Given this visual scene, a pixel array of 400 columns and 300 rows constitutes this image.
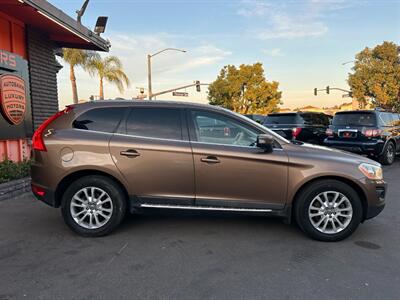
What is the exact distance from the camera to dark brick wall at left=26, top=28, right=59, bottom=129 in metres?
8.58

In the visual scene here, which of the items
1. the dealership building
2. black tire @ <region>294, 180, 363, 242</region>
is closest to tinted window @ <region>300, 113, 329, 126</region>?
the dealership building

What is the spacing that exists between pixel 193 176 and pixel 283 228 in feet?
4.86

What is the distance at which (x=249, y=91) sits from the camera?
44.7 metres

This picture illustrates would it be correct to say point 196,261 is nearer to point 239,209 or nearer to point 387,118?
point 239,209

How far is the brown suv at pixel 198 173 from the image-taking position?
13.7 feet

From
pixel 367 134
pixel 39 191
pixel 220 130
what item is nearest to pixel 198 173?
pixel 220 130

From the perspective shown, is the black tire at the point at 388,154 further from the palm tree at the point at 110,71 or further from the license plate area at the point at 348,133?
the palm tree at the point at 110,71

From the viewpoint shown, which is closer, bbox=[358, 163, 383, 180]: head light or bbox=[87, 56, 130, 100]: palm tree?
bbox=[358, 163, 383, 180]: head light

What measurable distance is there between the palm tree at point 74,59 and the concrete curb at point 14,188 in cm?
1799

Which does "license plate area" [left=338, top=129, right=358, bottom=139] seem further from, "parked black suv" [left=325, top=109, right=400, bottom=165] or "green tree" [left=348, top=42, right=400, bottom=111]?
"green tree" [left=348, top=42, right=400, bottom=111]

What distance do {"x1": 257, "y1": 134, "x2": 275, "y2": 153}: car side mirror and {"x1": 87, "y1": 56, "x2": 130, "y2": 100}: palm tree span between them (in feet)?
74.9

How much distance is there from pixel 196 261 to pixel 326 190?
181 centimetres

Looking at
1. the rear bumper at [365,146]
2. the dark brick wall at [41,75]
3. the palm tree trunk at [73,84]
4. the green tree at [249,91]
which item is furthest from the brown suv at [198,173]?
the green tree at [249,91]

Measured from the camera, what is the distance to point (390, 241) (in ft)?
13.8
